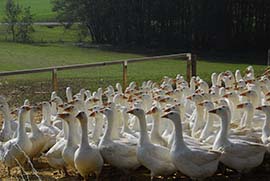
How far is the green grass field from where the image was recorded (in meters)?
49.7

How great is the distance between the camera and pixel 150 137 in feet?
27.5

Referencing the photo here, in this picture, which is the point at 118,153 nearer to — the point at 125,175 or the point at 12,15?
the point at 125,175

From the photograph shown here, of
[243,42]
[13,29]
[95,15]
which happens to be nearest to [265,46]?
[243,42]

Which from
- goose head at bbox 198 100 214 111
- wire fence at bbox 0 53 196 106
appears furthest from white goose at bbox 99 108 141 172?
wire fence at bbox 0 53 196 106

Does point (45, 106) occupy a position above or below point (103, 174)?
above

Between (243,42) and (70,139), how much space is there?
2459 centimetres

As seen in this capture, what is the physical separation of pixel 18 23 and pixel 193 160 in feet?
102

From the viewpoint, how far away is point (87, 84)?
16297mm

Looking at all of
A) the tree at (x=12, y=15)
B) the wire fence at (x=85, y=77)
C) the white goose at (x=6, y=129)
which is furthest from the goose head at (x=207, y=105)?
the tree at (x=12, y=15)

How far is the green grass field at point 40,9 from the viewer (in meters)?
49.7

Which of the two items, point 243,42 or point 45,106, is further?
point 243,42

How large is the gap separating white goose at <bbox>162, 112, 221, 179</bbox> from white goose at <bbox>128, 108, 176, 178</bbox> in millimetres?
301

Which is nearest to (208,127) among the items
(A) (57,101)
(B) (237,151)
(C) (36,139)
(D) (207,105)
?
(D) (207,105)

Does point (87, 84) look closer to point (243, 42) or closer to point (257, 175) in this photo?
point (257, 175)
